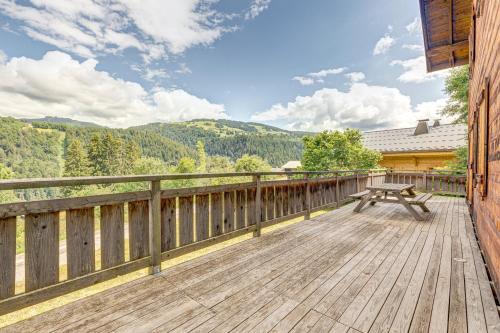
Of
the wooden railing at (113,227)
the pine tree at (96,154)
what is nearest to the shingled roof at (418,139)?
the wooden railing at (113,227)

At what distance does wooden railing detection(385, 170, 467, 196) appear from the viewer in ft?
26.3

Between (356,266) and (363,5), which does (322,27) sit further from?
(356,266)

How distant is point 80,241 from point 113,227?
0.82 feet

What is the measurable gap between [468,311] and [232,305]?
1.77 meters

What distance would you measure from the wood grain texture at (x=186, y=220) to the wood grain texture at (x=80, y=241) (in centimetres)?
84

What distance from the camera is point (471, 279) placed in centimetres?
222

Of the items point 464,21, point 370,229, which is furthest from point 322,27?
point 370,229

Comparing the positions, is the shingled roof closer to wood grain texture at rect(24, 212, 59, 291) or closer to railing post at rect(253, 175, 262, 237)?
railing post at rect(253, 175, 262, 237)

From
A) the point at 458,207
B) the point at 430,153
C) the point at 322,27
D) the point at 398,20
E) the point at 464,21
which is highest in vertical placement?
the point at 322,27

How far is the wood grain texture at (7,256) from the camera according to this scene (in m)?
1.49

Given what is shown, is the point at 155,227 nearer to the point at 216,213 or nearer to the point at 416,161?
the point at 216,213

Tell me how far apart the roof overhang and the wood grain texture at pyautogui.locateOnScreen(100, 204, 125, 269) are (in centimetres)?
601

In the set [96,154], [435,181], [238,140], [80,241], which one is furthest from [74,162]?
[435,181]

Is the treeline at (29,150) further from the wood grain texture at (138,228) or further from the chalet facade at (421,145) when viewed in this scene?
the wood grain texture at (138,228)
